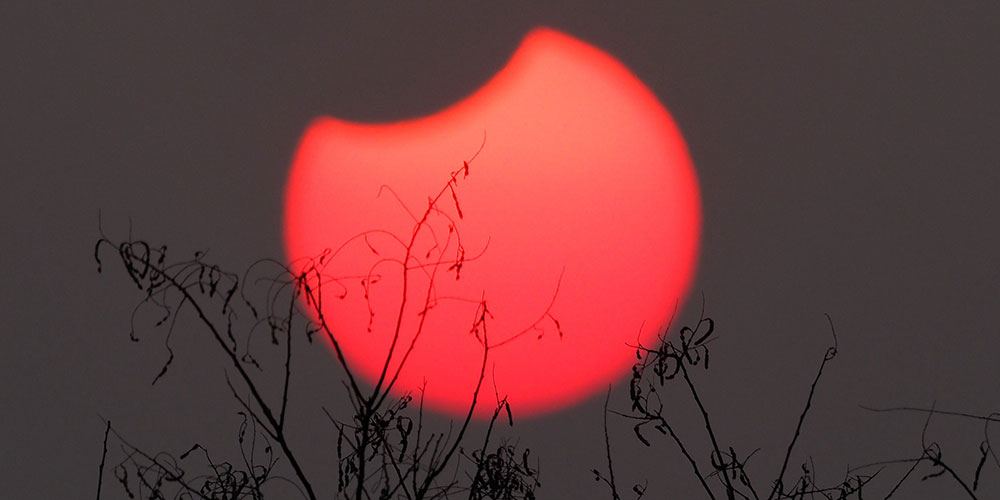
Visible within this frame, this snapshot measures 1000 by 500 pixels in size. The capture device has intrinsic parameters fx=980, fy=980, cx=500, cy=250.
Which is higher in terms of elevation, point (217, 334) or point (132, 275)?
point (132, 275)

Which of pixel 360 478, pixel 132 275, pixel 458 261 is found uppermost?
pixel 458 261

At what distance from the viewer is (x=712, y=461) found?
3490mm

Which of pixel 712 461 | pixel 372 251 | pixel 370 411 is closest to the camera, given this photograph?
pixel 370 411

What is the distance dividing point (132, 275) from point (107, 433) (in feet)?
2.38

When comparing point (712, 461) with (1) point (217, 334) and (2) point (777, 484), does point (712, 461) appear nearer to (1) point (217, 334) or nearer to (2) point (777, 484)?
(2) point (777, 484)

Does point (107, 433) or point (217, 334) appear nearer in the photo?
point (217, 334)

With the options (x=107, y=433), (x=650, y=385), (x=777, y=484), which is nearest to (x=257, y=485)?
(x=107, y=433)

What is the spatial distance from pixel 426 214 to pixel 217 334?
2.88 feet

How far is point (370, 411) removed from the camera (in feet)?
10.7

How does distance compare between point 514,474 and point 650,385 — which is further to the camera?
point 514,474

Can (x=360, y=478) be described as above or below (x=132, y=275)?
below

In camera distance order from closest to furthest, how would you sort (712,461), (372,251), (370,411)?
(370,411), (712,461), (372,251)

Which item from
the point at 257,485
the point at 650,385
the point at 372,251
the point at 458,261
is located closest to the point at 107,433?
the point at 257,485

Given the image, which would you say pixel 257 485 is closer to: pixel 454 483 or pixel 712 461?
pixel 454 483
